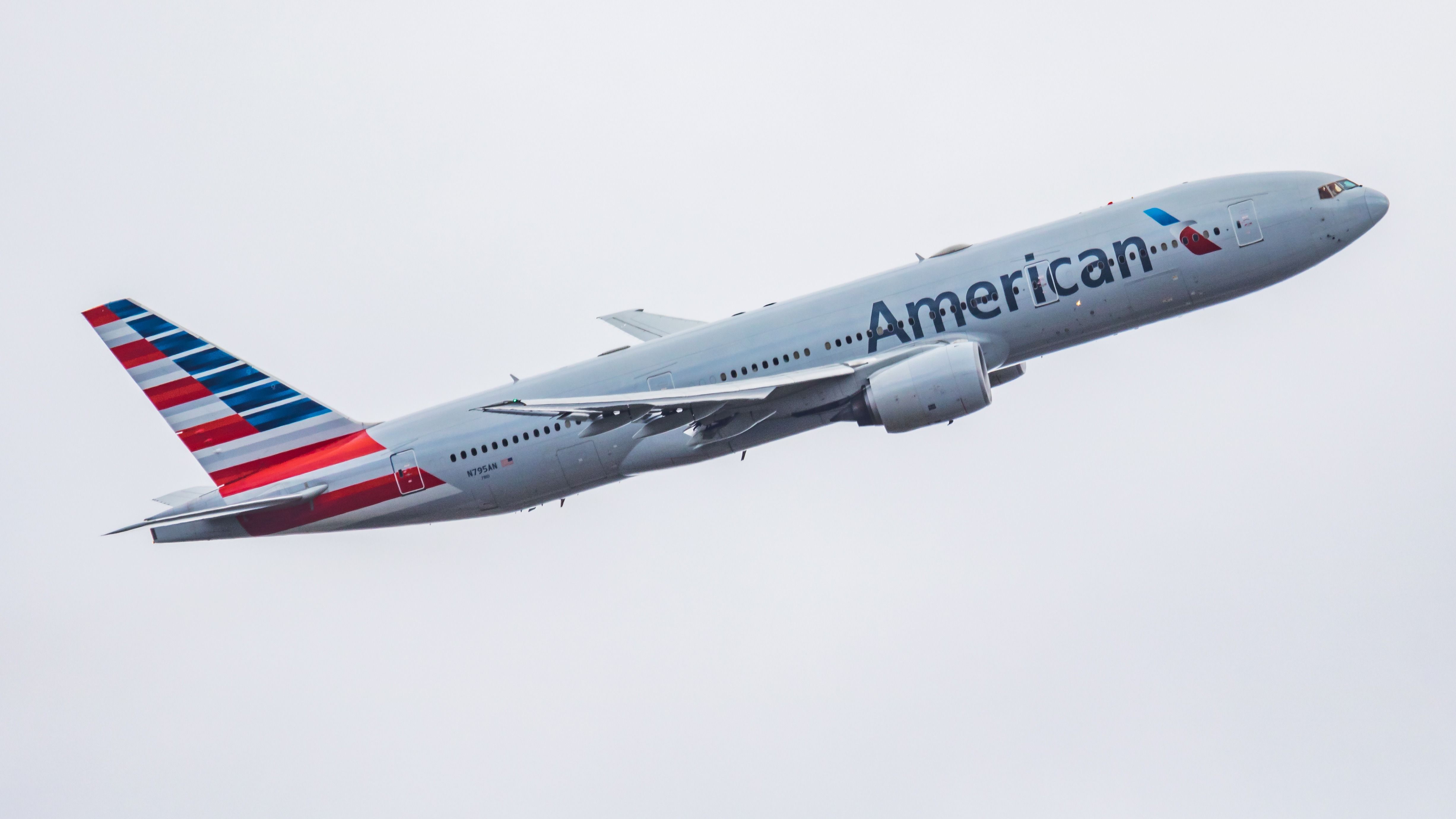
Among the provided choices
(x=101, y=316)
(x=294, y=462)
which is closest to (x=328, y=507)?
(x=294, y=462)

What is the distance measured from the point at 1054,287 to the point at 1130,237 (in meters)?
2.87

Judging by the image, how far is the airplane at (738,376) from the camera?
4528 cm

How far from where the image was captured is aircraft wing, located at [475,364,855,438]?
44469 millimetres

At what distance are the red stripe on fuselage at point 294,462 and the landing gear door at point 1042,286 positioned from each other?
2344 cm

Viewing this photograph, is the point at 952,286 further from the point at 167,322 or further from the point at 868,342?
the point at 167,322

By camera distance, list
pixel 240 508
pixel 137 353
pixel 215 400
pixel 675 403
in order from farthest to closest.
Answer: pixel 137 353, pixel 215 400, pixel 240 508, pixel 675 403

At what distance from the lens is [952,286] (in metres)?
46.3

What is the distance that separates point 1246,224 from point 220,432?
120 ft

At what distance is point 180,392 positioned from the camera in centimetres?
5294

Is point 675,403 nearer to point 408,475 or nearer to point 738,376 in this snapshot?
point 738,376

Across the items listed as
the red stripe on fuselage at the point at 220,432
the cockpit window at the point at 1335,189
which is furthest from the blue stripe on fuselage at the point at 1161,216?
the red stripe on fuselage at the point at 220,432

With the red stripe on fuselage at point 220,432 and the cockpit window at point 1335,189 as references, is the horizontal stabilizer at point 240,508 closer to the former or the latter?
the red stripe on fuselage at point 220,432

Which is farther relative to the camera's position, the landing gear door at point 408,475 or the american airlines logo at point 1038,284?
the landing gear door at point 408,475

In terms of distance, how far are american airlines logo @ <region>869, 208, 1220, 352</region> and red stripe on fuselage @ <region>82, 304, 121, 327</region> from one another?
2836 centimetres
